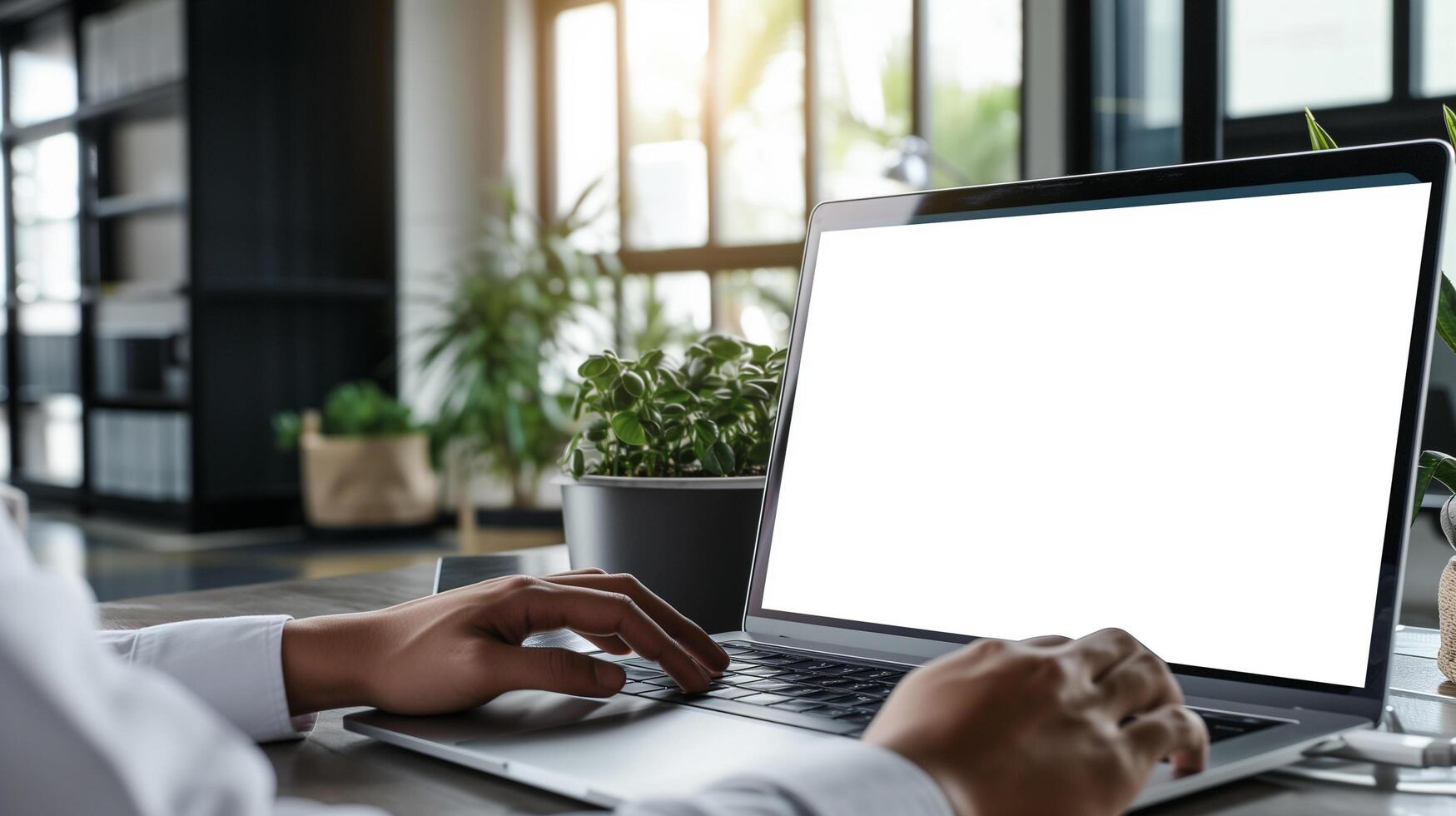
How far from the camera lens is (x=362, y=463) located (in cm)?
470

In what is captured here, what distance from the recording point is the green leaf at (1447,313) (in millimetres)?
658

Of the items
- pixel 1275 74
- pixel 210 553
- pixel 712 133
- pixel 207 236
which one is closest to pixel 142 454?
pixel 210 553

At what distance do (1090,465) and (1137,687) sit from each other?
212 millimetres

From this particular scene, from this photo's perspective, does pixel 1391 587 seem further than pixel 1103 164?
No

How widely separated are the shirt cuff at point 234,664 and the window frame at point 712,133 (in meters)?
3.29

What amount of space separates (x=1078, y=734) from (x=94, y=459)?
19.2 feet

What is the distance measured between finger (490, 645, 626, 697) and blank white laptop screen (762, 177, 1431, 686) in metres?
0.18

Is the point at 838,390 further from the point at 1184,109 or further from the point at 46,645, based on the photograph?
the point at 1184,109

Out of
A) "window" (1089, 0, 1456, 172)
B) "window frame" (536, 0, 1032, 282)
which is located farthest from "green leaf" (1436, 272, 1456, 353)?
"window frame" (536, 0, 1032, 282)

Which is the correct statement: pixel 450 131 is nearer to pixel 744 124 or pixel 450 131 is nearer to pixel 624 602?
pixel 744 124

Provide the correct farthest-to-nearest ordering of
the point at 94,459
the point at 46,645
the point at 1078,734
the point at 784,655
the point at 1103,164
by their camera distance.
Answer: the point at 94,459 < the point at 1103,164 < the point at 784,655 < the point at 1078,734 < the point at 46,645

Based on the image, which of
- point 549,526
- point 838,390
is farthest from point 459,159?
point 838,390

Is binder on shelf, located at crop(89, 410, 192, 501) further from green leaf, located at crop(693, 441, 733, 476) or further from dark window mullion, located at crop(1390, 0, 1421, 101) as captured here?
green leaf, located at crop(693, 441, 733, 476)

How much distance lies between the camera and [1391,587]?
53 cm
